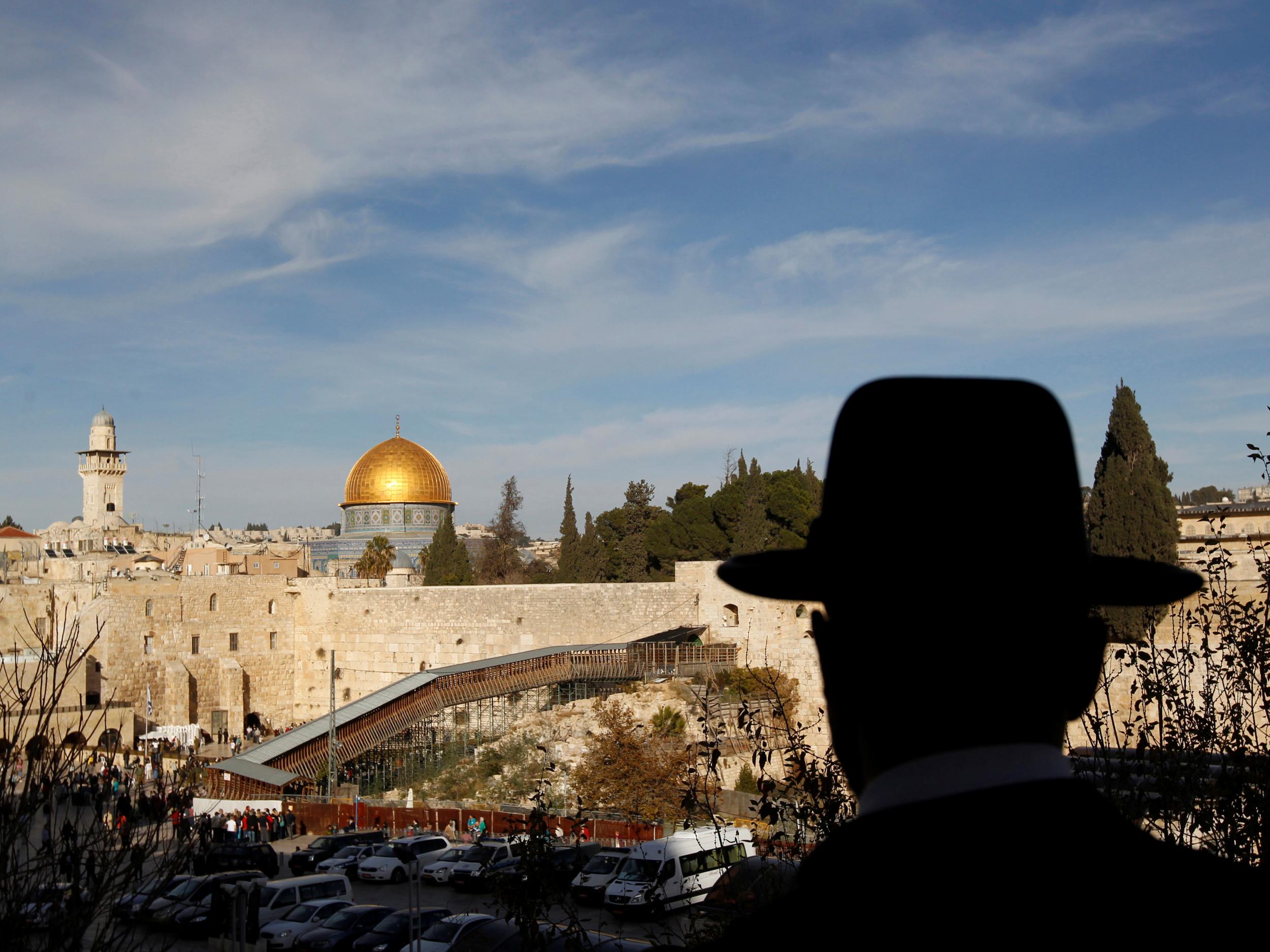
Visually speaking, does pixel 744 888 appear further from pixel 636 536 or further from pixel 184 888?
pixel 636 536

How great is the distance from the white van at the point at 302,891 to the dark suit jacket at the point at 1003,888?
35.4 ft

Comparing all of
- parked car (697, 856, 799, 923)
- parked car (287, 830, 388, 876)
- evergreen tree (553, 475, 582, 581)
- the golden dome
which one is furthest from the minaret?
parked car (697, 856, 799, 923)

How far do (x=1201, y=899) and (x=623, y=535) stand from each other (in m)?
31.9

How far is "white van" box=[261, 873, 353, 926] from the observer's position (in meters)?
10.4

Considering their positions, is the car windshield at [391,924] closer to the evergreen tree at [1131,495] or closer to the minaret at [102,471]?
the evergreen tree at [1131,495]

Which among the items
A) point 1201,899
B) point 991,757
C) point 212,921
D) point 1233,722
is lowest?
point 212,921

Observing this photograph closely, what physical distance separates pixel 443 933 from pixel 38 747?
4789 millimetres

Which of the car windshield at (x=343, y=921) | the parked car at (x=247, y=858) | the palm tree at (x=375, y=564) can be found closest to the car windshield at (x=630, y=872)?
the car windshield at (x=343, y=921)

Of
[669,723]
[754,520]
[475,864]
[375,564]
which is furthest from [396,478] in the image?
[475,864]

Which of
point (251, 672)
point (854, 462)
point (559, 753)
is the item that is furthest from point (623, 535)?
point (854, 462)

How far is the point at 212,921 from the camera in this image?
32.4 ft

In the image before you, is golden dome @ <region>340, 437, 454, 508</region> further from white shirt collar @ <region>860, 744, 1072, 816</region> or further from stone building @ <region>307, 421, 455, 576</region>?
white shirt collar @ <region>860, 744, 1072, 816</region>

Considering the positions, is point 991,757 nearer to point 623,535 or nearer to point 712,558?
point 712,558

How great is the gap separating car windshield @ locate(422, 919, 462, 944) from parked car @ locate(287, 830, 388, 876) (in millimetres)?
4829
